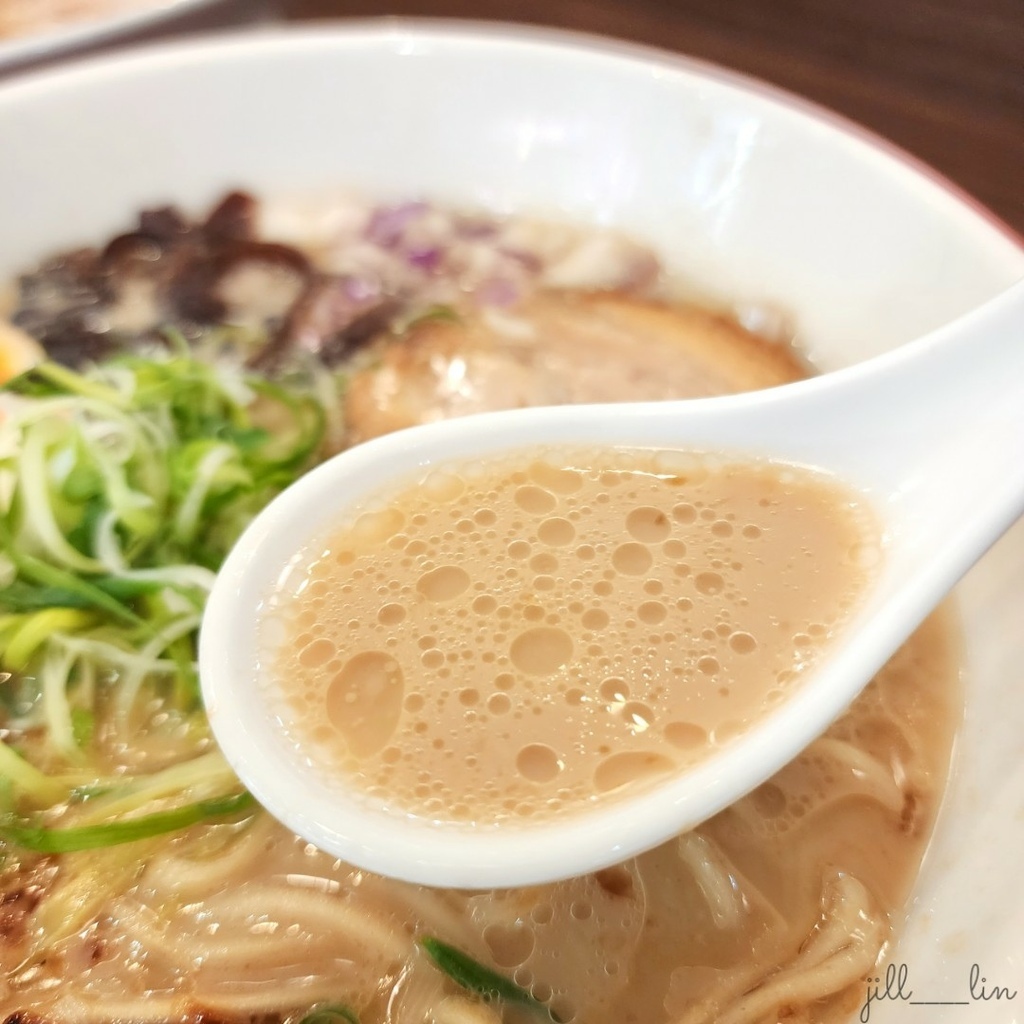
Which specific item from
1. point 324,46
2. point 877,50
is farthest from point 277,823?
point 877,50

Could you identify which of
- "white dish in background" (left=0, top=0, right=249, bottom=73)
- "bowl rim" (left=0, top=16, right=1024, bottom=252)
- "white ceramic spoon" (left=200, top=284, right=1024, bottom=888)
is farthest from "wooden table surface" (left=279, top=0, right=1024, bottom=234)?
"white ceramic spoon" (left=200, top=284, right=1024, bottom=888)

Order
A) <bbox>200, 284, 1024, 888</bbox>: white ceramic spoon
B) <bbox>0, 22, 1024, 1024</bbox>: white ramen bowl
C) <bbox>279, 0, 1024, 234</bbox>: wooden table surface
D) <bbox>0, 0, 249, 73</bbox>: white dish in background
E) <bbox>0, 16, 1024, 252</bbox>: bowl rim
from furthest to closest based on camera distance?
<bbox>279, 0, 1024, 234</bbox>: wooden table surface
<bbox>0, 0, 249, 73</bbox>: white dish in background
<bbox>0, 16, 1024, 252</bbox>: bowl rim
<bbox>0, 22, 1024, 1024</bbox>: white ramen bowl
<bbox>200, 284, 1024, 888</bbox>: white ceramic spoon

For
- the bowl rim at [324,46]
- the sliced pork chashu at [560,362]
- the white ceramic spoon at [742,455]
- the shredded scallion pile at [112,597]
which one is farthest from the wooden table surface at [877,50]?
the shredded scallion pile at [112,597]

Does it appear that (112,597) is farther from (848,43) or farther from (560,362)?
(848,43)

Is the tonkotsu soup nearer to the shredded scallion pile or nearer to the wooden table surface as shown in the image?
the shredded scallion pile

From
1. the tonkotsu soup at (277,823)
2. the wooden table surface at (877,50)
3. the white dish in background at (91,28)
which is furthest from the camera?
the wooden table surface at (877,50)

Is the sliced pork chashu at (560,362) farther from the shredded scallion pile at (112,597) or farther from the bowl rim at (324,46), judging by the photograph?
the bowl rim at (324,46)

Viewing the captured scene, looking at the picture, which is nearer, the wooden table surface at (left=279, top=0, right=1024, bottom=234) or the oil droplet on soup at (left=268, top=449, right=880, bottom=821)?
the oil droplet on soup at (left=268, top=449, right=880, bottom=821)
